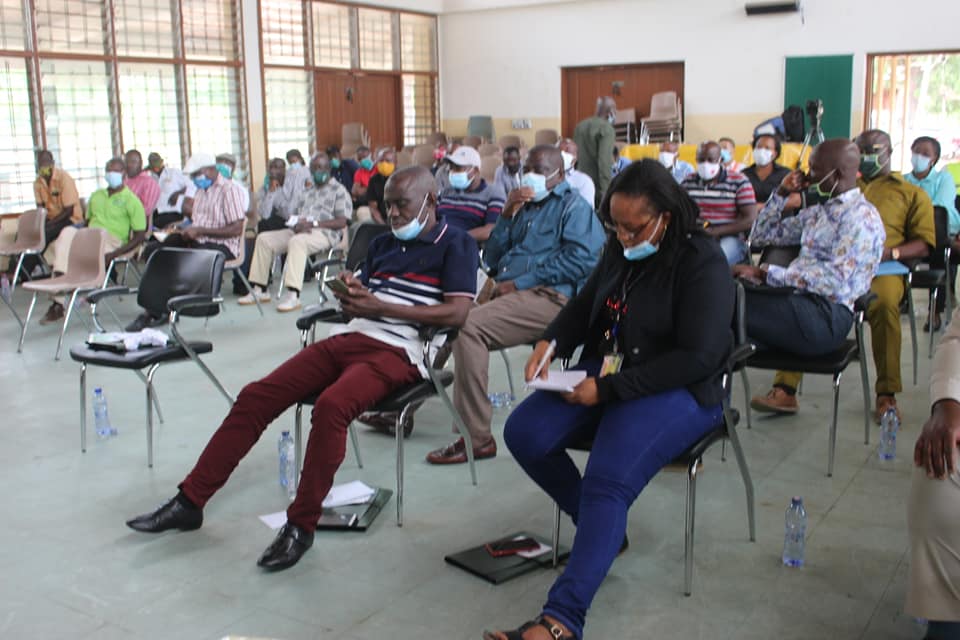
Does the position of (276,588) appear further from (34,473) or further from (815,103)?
(815,103)

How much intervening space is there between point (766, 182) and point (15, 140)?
7876 millimetres

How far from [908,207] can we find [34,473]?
164 inches

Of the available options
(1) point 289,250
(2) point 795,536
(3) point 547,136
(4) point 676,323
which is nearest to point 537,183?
(4) point 676,323

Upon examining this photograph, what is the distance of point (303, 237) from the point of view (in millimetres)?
7766

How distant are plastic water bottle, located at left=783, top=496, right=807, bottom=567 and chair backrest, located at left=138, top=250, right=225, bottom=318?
10.0 ft

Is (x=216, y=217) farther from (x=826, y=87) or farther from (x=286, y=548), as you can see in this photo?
(x=826, y=87)

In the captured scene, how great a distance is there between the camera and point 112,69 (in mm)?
11133

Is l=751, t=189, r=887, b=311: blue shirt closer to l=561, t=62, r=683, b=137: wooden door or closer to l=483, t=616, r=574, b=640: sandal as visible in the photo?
l=483, t=616, r=574, b=640: sandal

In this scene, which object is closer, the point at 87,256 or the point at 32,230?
the point at 87,256

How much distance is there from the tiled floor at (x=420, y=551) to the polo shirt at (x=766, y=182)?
275cm

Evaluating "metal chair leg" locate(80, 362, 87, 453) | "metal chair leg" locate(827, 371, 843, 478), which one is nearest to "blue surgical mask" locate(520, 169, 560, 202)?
"metal chair leg" locate(827, 371, 843, 478)

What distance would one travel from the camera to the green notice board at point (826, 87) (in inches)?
510

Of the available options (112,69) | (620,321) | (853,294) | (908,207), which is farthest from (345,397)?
(112,69)

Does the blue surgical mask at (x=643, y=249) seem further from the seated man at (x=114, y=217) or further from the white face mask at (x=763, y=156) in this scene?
the seated man at (x=114, y=217)
